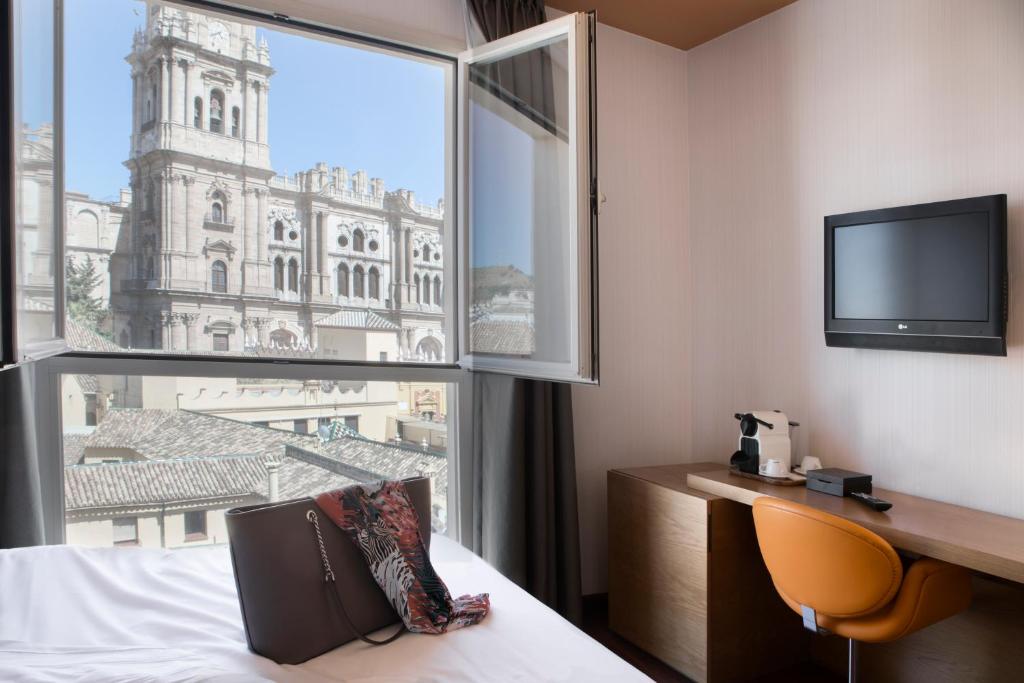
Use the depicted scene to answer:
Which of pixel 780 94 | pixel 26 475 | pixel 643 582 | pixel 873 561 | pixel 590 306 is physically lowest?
pixel 643 582

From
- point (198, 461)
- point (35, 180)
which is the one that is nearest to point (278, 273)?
→ point (198, 461)

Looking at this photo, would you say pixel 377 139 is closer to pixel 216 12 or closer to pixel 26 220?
pixel 216 12

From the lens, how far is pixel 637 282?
10.4 feet

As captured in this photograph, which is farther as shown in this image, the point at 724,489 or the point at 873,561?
the point at 724,489

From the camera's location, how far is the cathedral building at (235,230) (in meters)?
2.22

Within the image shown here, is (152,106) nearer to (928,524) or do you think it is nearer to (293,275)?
(293,275)

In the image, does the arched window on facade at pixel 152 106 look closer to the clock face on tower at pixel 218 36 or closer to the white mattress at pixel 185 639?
the clock face on tower at pixel 218 36

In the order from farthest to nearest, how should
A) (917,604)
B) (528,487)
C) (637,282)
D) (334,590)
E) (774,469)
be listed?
(637,282) → (528,487) → (774,469) → (917,604) → (334,590)

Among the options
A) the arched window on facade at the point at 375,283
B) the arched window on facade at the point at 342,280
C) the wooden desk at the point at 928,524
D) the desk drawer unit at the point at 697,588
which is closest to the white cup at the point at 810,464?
the wooden desk at the point at 928,524

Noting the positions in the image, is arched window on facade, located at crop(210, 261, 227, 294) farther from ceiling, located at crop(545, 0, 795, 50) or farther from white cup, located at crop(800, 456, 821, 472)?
white cup, located at crop(800, 456, 821, 472)

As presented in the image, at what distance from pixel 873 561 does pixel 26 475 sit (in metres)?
2.36

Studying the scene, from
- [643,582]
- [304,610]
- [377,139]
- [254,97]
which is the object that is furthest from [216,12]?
[643,582]

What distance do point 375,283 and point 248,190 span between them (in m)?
0.56

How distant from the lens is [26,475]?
192 cm
